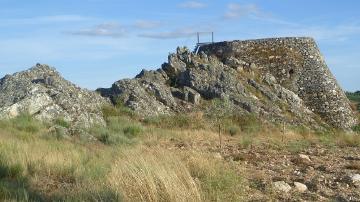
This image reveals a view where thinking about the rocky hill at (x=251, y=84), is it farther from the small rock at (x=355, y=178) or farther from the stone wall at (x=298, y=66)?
the small rock at (x=355, y=178)

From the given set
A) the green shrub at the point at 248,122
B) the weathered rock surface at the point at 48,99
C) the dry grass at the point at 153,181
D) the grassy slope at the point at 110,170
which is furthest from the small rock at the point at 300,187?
the green shrub at the point at 248,122

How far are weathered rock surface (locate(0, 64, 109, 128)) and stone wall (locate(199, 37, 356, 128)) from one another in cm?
1009

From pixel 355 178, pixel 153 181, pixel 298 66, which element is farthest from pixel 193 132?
pixel 153 181

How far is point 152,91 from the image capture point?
87.5 ft

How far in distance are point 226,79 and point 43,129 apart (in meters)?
12.7

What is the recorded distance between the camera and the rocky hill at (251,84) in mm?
26359

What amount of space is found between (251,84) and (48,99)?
39.0 ft

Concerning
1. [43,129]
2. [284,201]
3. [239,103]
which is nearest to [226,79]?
[239,103]

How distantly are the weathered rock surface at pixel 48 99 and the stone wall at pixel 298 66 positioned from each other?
33.1ft

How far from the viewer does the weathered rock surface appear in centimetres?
2019

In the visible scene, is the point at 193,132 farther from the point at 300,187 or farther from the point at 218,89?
the point at 300,187

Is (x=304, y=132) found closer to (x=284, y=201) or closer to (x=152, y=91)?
(x=152, y=91)

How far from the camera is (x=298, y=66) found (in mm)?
31922

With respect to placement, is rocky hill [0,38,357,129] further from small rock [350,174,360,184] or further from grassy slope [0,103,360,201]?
small rock [350,174,360,184]
